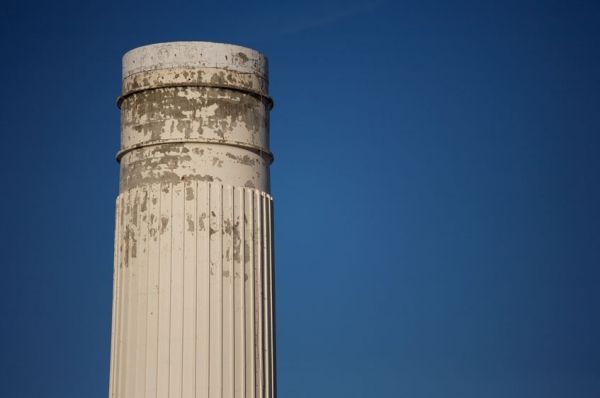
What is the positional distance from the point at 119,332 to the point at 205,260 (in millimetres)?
1628

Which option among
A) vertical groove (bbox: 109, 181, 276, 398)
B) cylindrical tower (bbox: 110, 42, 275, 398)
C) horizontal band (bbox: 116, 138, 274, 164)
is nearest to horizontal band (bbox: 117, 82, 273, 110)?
cylindrical tower (bbox: 110, 42, 275, 398)

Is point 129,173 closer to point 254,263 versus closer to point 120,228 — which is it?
point 120,228

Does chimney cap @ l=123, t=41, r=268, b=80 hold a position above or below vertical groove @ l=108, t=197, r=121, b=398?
above

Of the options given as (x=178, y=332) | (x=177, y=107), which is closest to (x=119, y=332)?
(x=178, y=332)

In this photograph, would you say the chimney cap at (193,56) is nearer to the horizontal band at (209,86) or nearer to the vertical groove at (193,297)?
the horizontal band at (209,86)

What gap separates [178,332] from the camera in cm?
1510

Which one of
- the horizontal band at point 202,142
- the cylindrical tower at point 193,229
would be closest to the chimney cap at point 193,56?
the cylindrical tower at point 193,229

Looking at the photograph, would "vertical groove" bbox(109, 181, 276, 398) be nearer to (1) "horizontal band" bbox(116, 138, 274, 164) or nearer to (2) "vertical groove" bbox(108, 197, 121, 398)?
(2) "vertical groove" bbox(108, 197, 121, 398)

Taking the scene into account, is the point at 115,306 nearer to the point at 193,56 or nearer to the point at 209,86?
the point at 209,86

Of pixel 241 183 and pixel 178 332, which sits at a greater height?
pixel 241 183

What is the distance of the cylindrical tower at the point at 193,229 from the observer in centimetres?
1515

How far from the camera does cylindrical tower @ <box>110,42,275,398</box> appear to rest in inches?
596

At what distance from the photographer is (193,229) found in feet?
50.6

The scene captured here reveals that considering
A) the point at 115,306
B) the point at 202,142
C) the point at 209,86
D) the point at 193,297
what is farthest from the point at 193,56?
the point at 115,306
